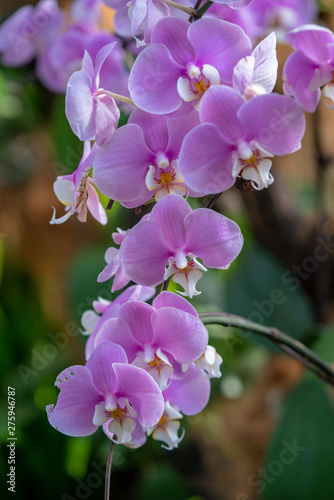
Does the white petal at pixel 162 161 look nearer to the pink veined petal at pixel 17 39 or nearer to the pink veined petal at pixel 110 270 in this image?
the pink veined petal at pixel 110 270

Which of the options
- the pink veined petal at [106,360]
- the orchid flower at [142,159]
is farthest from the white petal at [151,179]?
the pink veined petal at [106,360]

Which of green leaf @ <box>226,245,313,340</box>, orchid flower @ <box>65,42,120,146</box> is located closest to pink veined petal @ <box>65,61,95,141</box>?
orchid flower @ <box>65,42,120,146</box>

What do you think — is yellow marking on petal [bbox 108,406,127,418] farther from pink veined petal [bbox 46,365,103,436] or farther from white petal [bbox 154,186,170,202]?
white petal [bbox 154,186,170,202]

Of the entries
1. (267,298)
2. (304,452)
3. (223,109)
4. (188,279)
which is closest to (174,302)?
(188,279)

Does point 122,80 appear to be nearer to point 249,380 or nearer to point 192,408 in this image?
point 192,408

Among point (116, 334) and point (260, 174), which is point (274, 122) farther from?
point (116, 334)
